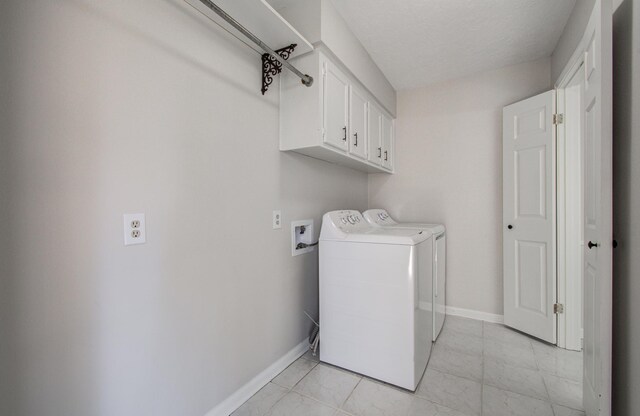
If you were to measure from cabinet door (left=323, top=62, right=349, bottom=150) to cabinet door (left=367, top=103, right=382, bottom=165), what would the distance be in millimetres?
486

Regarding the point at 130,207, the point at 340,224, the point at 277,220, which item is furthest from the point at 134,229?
the point at 340,224

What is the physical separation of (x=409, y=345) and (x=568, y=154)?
193cm

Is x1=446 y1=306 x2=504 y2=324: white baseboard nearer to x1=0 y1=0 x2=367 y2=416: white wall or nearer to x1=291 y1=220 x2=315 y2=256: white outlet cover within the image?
x1=291 y1=220 x2=315 y2=256: white outlet cover

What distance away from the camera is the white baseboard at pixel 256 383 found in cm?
144

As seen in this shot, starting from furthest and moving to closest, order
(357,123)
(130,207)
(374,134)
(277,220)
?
(374,134)
(357,123)
(277,220)
(130,207)

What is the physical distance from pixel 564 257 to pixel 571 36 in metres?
1.60

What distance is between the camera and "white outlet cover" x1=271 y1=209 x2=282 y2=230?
1.78 m

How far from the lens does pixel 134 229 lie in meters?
1.06

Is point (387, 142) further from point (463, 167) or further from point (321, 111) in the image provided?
point (321, 111)

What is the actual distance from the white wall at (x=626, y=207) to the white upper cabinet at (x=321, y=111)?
4.49 feet

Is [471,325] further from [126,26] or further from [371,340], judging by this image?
[126,26]

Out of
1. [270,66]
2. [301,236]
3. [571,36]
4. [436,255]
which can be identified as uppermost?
[571,36]

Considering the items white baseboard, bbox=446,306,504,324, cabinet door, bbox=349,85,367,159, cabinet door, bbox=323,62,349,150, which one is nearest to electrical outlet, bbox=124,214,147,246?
cabinet door, bbox=323,62,349,150

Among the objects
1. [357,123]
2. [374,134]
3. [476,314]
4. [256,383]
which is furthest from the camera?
[476,314]
